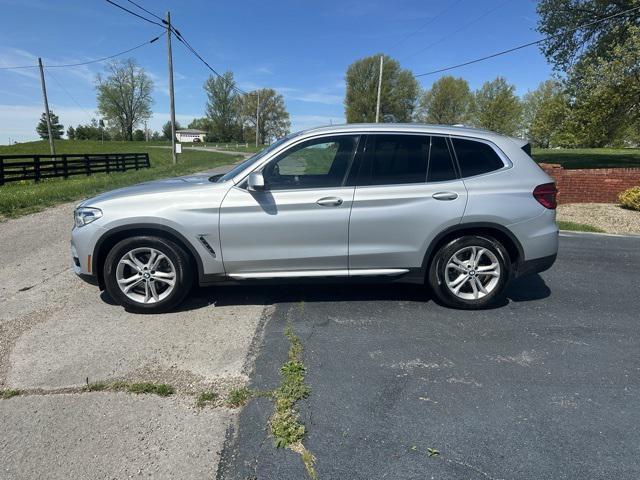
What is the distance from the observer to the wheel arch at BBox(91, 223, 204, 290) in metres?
3.77

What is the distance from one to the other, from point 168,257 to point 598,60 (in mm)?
15667

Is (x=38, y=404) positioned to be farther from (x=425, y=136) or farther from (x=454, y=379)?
(x=425, y=136)

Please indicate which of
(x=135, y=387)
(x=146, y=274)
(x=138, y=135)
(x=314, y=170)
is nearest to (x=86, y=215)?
(x=146, y=274)

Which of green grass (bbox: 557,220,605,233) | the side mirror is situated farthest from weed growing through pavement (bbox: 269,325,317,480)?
green grass (bbox: 557,220,605,233)

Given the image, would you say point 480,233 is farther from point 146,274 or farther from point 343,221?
point 146,274

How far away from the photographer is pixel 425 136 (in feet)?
13.4

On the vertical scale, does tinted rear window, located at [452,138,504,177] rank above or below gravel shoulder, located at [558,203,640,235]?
above

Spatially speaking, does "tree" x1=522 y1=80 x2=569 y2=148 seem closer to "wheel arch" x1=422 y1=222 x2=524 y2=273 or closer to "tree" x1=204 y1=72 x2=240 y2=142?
"wheel arch" x1=422 y1=222 x2=524 y2=273

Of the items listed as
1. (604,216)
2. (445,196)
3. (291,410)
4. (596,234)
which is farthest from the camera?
(604,216)

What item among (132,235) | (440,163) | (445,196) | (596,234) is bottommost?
(596,234)

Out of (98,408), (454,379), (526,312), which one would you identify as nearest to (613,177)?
(526,312)

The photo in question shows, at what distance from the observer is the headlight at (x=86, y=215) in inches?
150

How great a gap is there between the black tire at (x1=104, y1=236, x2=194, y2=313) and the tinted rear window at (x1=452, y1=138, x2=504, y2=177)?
2770 millimetres

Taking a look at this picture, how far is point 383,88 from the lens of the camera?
202 ft
